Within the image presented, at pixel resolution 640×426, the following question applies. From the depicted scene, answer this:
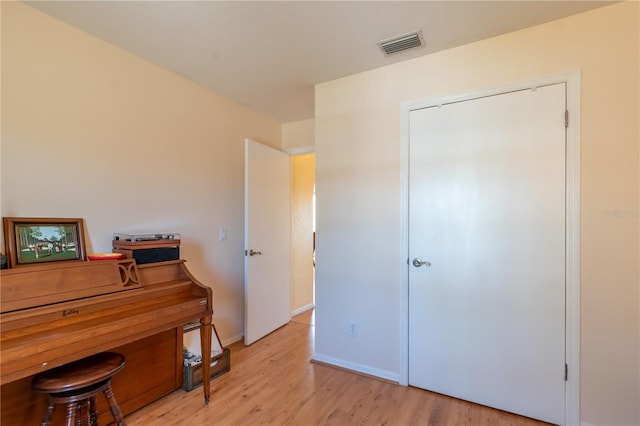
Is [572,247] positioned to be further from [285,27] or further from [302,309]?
[302,309]

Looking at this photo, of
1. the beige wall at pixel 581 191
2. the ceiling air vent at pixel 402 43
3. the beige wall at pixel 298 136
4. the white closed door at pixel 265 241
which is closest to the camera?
the beige wall at pixel 581 191

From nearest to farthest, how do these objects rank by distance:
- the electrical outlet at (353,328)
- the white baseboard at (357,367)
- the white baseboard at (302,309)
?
1. the white baseboard at (357,367)
2. the electrical outlet at (353,328)
3. the white baseboard at (302,309)

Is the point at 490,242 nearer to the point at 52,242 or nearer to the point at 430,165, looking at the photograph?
the point at 430,165

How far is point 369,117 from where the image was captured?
246cm

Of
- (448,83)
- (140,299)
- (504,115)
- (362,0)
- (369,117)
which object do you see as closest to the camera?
(362,0)

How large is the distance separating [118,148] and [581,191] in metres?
3.05

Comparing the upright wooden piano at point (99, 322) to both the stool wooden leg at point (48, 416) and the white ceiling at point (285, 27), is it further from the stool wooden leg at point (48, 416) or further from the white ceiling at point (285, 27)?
the white ceiling at point (285, 27)

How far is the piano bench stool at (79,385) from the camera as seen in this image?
1.35m

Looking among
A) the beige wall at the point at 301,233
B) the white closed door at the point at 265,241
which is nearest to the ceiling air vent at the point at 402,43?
the white closed door at the point at 265,241

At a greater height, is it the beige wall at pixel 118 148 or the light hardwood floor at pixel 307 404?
the beige wall at pixel 118 148

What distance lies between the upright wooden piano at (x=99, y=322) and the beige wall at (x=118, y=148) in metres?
0.43

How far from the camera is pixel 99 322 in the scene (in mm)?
1530

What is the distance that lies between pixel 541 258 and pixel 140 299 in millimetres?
2488

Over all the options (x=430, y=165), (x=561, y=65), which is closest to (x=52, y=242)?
(x=430, y=165)
